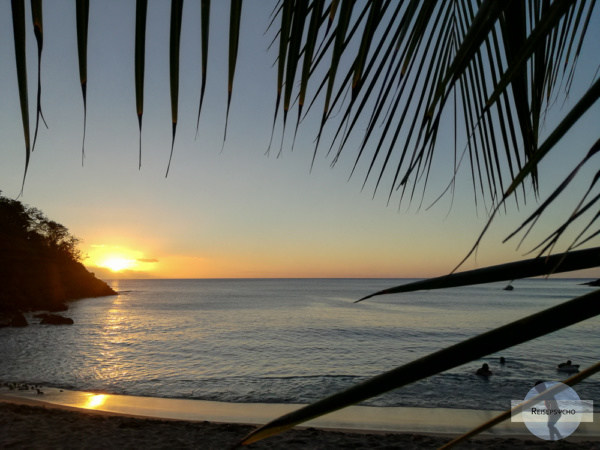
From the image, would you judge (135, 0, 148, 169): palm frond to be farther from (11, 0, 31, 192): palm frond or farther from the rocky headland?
the rocky headland

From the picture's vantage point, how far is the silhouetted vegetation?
44.7 meters

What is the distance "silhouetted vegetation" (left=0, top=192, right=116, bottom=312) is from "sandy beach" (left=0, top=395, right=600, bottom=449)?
118 ft

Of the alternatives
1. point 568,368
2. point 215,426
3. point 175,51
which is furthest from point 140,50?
point 568,368

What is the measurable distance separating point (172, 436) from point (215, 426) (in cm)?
104

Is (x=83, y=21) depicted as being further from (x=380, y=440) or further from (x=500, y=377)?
(x=500, y=377)

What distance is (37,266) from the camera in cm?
5416

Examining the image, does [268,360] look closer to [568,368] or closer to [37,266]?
[568,368]

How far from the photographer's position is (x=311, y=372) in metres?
16.1

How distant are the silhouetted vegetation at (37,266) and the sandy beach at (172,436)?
36.0 meters

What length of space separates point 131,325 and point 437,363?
3612cm

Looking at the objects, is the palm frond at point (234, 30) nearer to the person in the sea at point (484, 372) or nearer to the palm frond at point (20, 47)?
the palm frond at point (20, 47)

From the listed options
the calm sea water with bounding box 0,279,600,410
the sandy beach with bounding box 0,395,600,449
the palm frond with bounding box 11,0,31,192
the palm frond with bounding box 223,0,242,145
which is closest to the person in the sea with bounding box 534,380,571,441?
the sandy beach with bounding box 0,395,600,449

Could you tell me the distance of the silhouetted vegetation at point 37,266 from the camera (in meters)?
44.7

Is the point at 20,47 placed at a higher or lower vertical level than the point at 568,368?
higher
